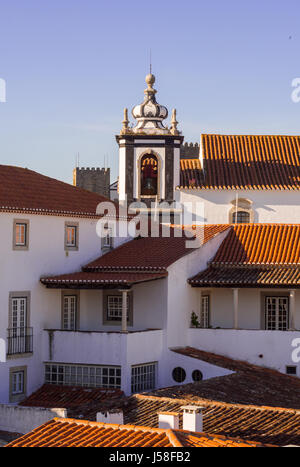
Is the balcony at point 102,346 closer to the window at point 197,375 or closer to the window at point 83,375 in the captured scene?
the window at point 83,375

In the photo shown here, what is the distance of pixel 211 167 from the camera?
186ft

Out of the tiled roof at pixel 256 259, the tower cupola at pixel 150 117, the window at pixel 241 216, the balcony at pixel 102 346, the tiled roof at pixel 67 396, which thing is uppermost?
the tower cupola at pixel 150 117

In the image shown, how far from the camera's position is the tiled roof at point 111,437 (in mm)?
20219

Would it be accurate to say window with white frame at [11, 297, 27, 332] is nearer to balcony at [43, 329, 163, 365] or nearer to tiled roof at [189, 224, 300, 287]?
balcony at [43, 329, 163, 365]

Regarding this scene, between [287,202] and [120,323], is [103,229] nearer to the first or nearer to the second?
[120,323]

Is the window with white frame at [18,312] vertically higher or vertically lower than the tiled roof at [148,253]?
lower

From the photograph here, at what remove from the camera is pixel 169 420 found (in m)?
23.2

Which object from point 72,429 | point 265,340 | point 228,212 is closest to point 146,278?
point 265,340

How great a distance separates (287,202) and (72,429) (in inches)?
1387

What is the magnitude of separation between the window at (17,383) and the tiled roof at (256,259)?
6999 mm

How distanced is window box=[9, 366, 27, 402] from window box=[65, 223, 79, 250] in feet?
15.8

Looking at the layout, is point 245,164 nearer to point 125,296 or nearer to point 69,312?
point 69,312

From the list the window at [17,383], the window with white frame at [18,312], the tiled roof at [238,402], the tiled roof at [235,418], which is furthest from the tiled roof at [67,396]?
the tiled roof at [235,418]

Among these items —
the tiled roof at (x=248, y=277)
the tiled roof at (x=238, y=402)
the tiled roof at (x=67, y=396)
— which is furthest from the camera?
the tiled roof at (x=248, y=277)
